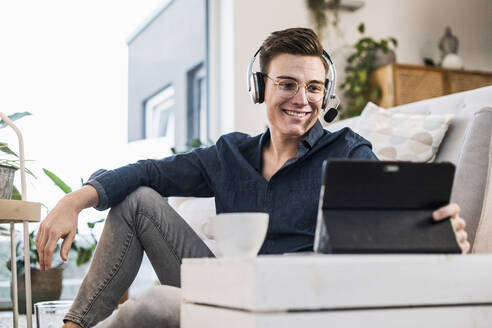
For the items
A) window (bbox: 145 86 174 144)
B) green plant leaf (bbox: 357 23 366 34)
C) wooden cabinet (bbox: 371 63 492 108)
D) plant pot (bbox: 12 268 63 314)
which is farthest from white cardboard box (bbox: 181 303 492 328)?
green plant leaf (bbox: 357 23 366 34)

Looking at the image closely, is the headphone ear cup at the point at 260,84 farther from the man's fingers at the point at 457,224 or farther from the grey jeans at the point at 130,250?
the man's fingers at the point at 457,224

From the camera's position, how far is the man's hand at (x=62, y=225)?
48.0 inches

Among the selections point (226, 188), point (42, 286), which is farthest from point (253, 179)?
point (42, 286)

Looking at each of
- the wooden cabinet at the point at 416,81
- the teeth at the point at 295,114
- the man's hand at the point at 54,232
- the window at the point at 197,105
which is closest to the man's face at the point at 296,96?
the teeth at the point at 295,114

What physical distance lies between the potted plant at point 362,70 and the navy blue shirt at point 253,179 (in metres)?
2.37

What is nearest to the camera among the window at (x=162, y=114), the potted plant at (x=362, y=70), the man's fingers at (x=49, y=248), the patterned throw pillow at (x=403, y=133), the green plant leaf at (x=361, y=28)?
the man's fingers at (x=49, y=248)

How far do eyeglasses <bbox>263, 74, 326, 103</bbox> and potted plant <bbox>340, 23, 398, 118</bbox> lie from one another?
2.40 metres

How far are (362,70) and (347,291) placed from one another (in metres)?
3.25

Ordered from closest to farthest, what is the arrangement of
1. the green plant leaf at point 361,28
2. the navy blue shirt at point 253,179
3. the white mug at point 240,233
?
the white mug at point 240,233, the navy blue shirt at point 253,179, the green plant leaf at point 361,28

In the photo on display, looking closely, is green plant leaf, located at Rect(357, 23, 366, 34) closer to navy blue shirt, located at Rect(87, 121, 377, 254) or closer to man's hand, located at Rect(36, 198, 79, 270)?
navy blue shirt, located at Rect(87, 121, 377, 254)

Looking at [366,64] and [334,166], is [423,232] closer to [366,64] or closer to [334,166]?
[334,166]

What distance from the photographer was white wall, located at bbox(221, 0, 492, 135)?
3.55m

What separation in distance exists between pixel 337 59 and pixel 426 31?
0.77 meters

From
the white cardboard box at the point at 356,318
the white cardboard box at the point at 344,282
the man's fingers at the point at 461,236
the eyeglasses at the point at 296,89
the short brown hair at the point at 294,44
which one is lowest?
the white cardboard box at the point at 356,318
